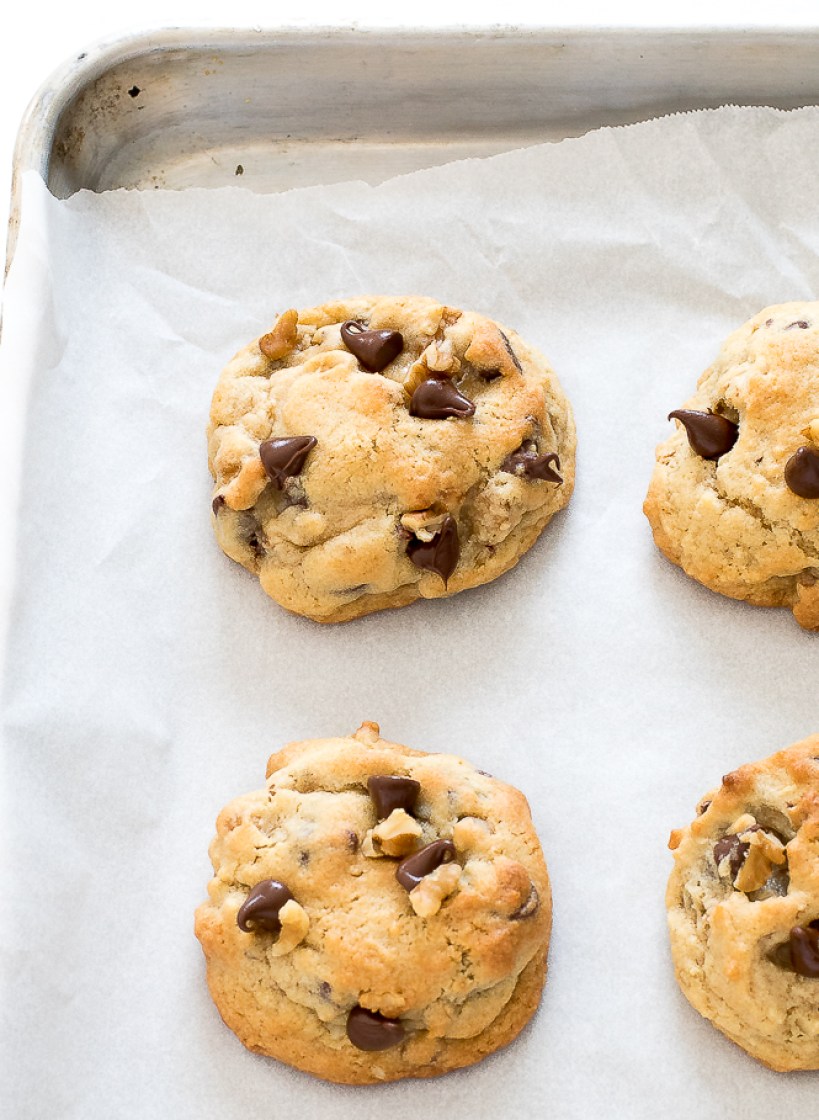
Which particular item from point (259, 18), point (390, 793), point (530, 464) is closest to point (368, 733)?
point (390, 793)

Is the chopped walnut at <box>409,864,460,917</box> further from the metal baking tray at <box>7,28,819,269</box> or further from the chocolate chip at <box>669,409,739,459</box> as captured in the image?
the metal baking tray at <box>7,28,819,269</box>

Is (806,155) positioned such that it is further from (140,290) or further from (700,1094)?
(700,1094)

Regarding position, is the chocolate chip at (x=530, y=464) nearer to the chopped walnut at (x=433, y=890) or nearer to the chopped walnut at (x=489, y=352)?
the chopped walnut at (x=489, y=352)

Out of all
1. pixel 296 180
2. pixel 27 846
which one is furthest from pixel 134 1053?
pixel 296 180

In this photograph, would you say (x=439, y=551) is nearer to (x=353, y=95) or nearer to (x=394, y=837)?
(x=394, y=837)

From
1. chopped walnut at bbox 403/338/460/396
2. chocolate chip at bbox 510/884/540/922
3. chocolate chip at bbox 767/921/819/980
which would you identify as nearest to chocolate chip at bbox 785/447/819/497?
chopped walnut at bbox 403/338/460/396

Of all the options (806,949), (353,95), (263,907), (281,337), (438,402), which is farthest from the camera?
(353,95)
